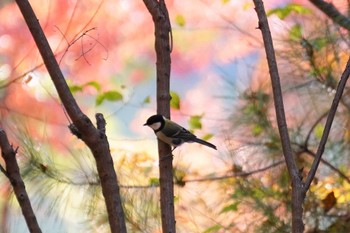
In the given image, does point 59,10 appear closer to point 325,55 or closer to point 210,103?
point 210,103

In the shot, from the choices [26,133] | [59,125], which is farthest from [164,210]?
[59,125]

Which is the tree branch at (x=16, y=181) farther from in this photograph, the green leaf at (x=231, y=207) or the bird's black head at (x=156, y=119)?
the green leaf at (x=231, y=207)

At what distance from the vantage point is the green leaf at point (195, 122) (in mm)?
1277

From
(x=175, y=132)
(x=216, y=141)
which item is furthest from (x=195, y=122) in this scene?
(x=175, y=132)

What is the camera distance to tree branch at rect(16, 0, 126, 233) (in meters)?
0.56

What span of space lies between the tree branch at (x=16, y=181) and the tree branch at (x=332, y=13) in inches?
28.1

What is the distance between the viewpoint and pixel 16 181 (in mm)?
596

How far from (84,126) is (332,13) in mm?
713

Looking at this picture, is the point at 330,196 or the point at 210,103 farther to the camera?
the point at 210,103

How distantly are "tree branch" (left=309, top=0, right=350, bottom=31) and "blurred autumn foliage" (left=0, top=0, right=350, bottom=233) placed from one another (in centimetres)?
2

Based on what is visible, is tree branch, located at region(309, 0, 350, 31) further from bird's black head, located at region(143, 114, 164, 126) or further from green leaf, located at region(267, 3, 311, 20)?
bird's black head, located at region(143, 114, 164, 126)

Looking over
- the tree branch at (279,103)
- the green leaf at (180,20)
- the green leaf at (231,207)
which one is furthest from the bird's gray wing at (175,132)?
the green leaf at (180,20)

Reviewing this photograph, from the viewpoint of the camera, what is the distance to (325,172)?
1.15 metres

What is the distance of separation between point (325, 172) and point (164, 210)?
1.85ft
